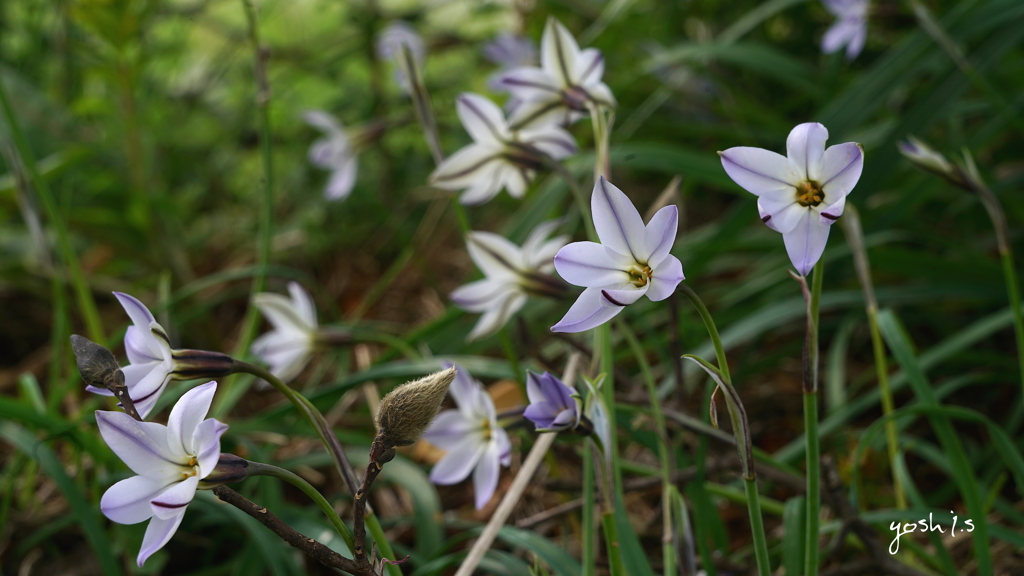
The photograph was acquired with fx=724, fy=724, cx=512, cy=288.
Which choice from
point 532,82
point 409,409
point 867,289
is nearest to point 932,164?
point 867,289

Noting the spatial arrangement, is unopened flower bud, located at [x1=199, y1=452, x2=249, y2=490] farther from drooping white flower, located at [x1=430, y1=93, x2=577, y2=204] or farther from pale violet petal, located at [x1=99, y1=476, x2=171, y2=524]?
drooping white flower, located at [x1=430, y1=93, x2=577, y2=204]

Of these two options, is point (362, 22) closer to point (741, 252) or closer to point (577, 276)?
point (741, 252)

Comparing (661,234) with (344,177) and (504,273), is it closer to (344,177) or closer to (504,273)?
(504,273)

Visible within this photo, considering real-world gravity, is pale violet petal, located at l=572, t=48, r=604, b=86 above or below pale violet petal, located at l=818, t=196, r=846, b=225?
above

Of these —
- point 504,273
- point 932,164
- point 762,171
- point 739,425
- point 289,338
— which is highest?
point 932,164

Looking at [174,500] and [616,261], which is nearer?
[174,500]

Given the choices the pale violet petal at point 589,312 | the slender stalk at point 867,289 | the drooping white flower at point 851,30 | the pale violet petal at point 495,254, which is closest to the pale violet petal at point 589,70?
the pale violet petal at point 495,254

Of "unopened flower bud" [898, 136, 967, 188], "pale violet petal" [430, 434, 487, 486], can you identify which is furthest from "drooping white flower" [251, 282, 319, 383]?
"unopened flower bud" [898, 136, 967, 188]

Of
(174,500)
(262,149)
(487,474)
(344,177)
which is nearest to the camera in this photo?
(174,500)
